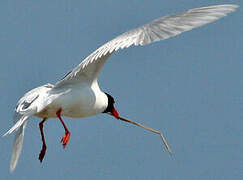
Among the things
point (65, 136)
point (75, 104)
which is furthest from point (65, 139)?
point (75, 104)

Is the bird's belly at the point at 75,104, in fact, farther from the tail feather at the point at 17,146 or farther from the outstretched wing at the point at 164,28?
the outstretched wing at the point at 164,28

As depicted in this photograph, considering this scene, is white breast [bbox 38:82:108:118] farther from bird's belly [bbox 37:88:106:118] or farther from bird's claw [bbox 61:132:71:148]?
bird's claw [bbox 61:132:71:148]

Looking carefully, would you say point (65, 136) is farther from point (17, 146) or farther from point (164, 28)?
point (164, 28)

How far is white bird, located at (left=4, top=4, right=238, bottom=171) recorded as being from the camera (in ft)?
35.4

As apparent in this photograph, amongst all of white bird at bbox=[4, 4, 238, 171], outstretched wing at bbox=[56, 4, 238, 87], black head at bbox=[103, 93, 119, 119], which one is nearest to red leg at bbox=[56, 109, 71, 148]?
white bird at bbox=[4, 4, 238, 171]

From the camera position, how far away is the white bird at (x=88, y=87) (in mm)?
10805

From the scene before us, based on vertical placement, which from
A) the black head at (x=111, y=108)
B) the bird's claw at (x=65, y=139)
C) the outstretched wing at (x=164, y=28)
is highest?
the outstretched wing at (x=164, y=28)

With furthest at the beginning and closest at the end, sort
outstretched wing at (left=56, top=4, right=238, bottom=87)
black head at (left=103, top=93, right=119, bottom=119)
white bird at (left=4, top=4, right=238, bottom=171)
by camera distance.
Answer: black head at (left=103, top=93, right=119, bottom=119) → white bird at (left=4, top=4, right=238, bottom=171) → outstretched wing at (left=56, top=4, right=238, bottom=87)

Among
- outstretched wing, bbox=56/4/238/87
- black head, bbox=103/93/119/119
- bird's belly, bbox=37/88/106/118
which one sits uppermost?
outstretched wing, bbox=56/4/238/87

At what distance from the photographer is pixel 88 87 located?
1272cm

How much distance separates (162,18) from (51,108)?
7.57 feet

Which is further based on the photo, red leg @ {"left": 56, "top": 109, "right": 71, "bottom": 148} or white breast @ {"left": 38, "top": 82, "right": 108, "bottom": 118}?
white breast @ {"left": 38, "top": 82, "right": 108, "bottom": 118}

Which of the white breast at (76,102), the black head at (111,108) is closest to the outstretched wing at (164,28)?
the white breast at (76,102)

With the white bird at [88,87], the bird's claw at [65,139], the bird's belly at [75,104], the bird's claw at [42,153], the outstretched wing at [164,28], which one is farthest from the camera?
the bird's claw at [42,153]
